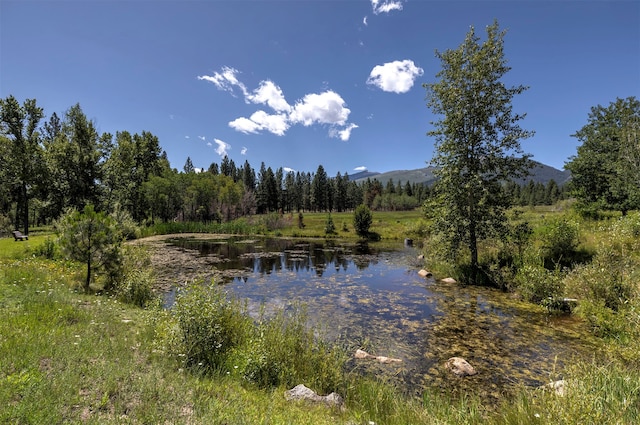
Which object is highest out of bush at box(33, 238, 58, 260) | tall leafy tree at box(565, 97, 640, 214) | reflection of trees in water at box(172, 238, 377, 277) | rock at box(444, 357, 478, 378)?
tall leafy tree at box(565, 97, 640, 214)

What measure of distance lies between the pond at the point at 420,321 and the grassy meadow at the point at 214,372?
2.26ft

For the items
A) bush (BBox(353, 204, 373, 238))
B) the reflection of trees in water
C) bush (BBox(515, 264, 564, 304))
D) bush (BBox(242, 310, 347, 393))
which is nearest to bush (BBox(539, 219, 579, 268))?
bush (BBox(515, 264, 564, 304))

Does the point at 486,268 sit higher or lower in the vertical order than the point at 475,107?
lower

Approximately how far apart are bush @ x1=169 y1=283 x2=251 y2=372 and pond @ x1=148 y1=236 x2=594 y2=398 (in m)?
1.17

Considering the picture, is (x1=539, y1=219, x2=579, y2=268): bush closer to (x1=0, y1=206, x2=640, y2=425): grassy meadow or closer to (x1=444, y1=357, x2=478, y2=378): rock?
(x1=0, y1=206, x2=640, y2=425): grassy meadow

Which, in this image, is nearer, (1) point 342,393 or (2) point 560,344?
(1) point 342,393

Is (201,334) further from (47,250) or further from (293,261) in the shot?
(293,261)

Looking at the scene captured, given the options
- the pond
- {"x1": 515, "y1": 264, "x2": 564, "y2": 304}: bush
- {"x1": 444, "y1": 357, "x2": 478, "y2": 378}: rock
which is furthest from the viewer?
{"x1": 515, "y1": 264, "x2": 564, "y2": 304}: bush

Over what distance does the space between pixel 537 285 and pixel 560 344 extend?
14.1ft

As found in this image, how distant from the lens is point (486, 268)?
53.6 ft

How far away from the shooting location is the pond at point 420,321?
23.4 ft

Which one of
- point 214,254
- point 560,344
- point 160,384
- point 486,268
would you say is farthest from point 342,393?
point 214,254

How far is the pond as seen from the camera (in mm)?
7137

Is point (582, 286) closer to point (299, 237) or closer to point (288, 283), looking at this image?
point (288, 283)
